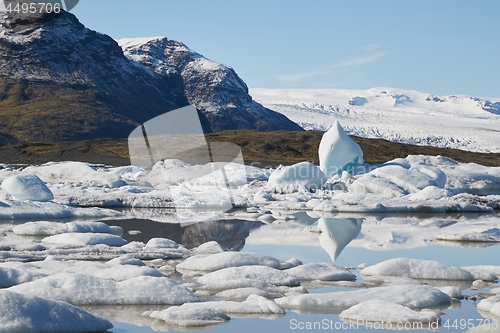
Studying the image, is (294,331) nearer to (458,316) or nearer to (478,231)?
(458,316)

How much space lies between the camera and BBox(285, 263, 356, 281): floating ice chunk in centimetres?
802

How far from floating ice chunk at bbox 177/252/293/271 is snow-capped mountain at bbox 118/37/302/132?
463 feet

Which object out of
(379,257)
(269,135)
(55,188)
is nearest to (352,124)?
(269,135)

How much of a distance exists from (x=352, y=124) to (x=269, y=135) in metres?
89.1

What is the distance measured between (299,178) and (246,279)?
16561 millimetres

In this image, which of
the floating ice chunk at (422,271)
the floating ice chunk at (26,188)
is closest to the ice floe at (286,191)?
the floating ice chunk at (26,188)

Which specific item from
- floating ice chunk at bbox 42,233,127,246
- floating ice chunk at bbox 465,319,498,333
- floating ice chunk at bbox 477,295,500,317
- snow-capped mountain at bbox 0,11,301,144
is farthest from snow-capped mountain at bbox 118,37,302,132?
floating ice chunk at bbox 465,319,498,333

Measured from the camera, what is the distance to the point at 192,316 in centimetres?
580

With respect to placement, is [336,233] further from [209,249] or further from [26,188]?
[26,188]

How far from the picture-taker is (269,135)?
229ft

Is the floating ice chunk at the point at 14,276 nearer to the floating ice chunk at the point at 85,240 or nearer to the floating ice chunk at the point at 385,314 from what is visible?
the floating ice chunk at the point at 85,240

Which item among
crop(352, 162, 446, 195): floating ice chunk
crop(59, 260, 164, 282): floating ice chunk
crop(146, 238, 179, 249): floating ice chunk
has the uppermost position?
crop(352, 162, 446, 195): floating ice chunk

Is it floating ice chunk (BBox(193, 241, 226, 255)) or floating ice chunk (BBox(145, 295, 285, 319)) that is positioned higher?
floating ice chunk (BBox(145, 295, 285, 319))

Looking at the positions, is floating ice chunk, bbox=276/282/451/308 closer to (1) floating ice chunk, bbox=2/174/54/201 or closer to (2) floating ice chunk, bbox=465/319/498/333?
(2) floating ice chunk, bbox=465/319/498/333
